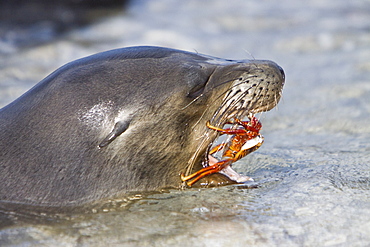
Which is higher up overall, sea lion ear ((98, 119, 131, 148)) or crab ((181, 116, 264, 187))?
sea lion ear ((98, 119, 131, 148))

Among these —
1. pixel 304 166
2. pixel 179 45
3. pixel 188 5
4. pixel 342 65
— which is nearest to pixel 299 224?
pixel 304 166

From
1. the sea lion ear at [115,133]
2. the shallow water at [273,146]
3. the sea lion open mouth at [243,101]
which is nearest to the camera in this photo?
the shallow water at [273,146]

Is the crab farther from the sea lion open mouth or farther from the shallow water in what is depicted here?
the shallow water

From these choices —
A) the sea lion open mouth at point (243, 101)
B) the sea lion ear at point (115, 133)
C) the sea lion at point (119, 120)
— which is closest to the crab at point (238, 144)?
the sea lion open mouth at point (243, 101)

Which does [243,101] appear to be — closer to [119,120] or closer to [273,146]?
[119,120]

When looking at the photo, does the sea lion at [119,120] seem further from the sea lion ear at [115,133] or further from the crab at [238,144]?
the crab at [238,144]

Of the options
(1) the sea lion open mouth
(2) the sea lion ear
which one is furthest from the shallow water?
(2) the sea lion ear
